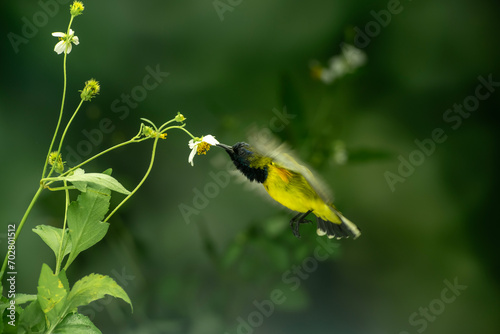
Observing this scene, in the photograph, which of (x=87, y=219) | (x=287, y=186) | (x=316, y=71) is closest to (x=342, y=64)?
(x=316, y=71)

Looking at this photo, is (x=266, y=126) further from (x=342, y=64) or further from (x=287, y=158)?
(x=287, y=158)

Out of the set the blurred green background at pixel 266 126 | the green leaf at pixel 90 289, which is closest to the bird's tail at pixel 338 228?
the green leaf at pixel 90 289

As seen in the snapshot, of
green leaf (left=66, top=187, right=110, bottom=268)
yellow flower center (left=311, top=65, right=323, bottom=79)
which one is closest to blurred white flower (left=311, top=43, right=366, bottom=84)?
yellow flower center (left=311, top=65, right=323, bottom=79)

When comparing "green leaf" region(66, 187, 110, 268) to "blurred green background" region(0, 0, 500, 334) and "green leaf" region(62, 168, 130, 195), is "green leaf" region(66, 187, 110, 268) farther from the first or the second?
"blurred green background" region(0, 0, 500, 334)

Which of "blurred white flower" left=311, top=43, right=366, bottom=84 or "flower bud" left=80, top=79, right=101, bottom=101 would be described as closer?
"flower bud" left=80, top=79, right=101, bottom=101

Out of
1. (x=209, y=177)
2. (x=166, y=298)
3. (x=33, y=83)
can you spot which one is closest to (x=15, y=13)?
(x=33, y=83)

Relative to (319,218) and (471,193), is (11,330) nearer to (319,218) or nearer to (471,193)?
(319,218)
